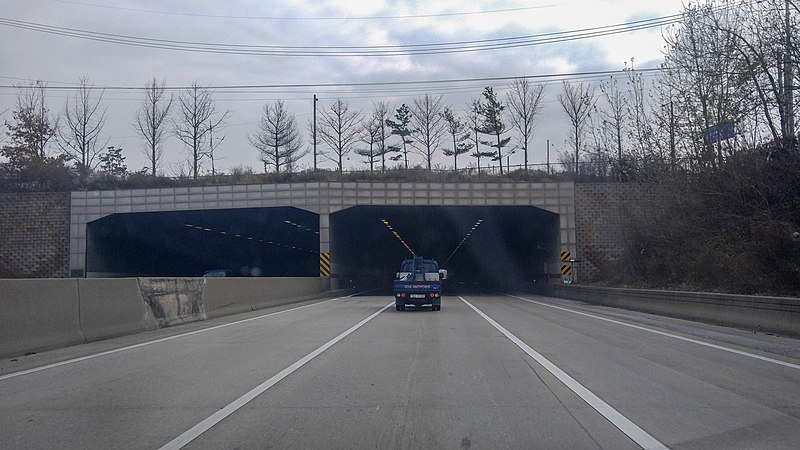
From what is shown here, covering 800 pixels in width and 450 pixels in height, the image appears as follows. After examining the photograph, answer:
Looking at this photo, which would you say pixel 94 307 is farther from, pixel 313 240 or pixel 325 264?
pixel 313 240

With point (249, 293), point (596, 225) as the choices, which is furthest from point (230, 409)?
point (596, 225)

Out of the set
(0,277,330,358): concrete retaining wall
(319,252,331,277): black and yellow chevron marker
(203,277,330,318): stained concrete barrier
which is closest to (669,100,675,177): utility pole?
(203,277,330,318): stained concrete barrier

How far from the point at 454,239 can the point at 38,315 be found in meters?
64.8

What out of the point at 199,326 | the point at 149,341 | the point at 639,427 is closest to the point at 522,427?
the point at 639,427

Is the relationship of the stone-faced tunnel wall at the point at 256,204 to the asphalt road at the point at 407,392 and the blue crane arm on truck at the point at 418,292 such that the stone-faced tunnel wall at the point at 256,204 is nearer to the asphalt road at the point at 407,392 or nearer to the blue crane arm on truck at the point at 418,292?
the blue crane arm on truck at the point at 418,292

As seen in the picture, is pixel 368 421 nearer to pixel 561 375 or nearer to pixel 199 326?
pixel 561 375

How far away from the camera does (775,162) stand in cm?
2745

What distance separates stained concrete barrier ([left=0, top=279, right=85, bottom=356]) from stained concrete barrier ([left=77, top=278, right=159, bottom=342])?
0.36 metres

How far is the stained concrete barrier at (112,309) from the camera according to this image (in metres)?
16.0

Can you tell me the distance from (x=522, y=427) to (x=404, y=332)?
11.6 metres

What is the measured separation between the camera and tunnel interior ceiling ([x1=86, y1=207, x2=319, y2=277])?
2061 inches

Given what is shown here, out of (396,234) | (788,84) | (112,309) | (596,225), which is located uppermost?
(788,84)

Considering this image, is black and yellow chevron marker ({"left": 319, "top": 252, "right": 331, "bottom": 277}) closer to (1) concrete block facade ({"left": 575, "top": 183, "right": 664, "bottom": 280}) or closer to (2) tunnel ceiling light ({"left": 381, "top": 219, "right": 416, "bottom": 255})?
(2) tunnel ceiling light ({"left": 381, "top": 219, "right": 416, "bottom": 255})

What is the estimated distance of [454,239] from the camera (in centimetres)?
7775
